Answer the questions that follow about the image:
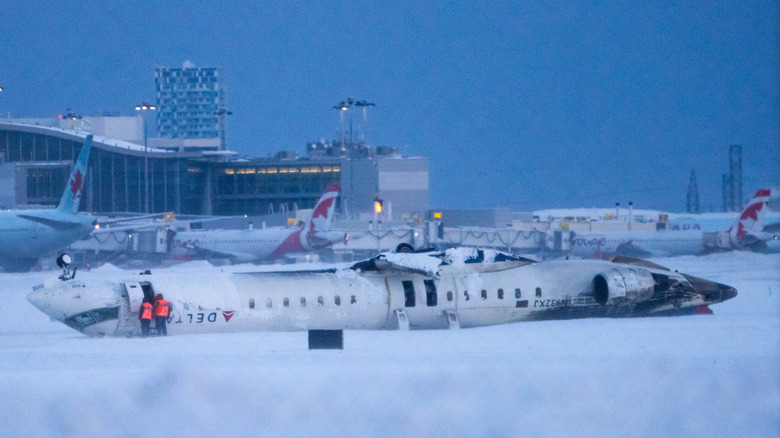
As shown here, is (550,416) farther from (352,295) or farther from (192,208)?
(192,208)

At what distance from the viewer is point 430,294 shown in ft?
59.6

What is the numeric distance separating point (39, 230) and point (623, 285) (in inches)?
1274

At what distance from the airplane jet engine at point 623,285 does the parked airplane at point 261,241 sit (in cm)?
3356

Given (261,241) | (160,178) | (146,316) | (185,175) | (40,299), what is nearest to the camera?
(146,316)

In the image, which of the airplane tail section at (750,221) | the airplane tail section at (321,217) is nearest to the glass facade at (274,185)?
the airplane tail section at (321,217)

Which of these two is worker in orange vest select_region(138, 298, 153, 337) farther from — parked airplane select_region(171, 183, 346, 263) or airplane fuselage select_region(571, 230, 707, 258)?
airplane fuselage select_region(571, 230, 707, 258)

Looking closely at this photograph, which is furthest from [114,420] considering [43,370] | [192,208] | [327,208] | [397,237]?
[192,208]

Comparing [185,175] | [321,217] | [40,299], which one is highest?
[185,175]

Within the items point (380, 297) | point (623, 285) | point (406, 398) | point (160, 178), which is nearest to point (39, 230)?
point (380, 297)

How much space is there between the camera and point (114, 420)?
25.3 feet

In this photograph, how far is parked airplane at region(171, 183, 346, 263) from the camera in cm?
5097

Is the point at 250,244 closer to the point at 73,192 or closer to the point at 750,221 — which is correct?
the point at 73,192

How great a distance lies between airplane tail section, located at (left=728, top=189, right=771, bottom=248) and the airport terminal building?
97.1ft

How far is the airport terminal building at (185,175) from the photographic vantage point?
63500 millimetres
